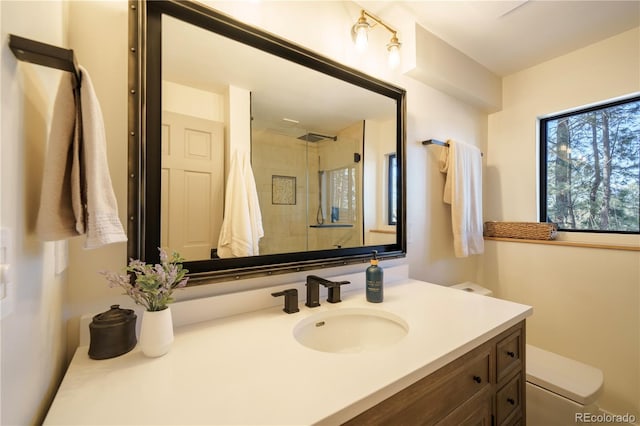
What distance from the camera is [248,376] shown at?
0.62 meters

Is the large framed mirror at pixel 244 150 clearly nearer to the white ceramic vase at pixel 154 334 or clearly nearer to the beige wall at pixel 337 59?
the beige wall at pixel 337 59

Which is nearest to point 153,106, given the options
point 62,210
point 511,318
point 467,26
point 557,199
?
point 62,210

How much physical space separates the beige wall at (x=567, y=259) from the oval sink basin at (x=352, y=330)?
4.92ft

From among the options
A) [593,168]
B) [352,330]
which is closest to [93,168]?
[352,330]

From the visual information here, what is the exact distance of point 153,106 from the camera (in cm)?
86

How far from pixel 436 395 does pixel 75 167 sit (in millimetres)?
1013

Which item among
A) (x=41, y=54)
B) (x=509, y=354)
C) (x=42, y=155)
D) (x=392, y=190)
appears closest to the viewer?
(x=41, y=54)

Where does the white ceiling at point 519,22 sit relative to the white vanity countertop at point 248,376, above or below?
above

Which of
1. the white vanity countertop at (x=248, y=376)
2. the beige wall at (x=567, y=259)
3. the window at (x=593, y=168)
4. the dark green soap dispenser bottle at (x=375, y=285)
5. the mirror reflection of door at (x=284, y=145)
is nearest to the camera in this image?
the white vanity countertop at (x=248, y=376)

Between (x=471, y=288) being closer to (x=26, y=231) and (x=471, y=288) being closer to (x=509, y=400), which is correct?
(x=509, y=400)

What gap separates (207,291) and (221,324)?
0.42ft

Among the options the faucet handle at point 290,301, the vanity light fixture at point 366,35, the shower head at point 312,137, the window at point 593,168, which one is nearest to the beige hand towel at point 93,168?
the faucet handle at point 290,301

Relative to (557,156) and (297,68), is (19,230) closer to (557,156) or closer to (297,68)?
(297,68)

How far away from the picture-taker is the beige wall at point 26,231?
1.32 ft
